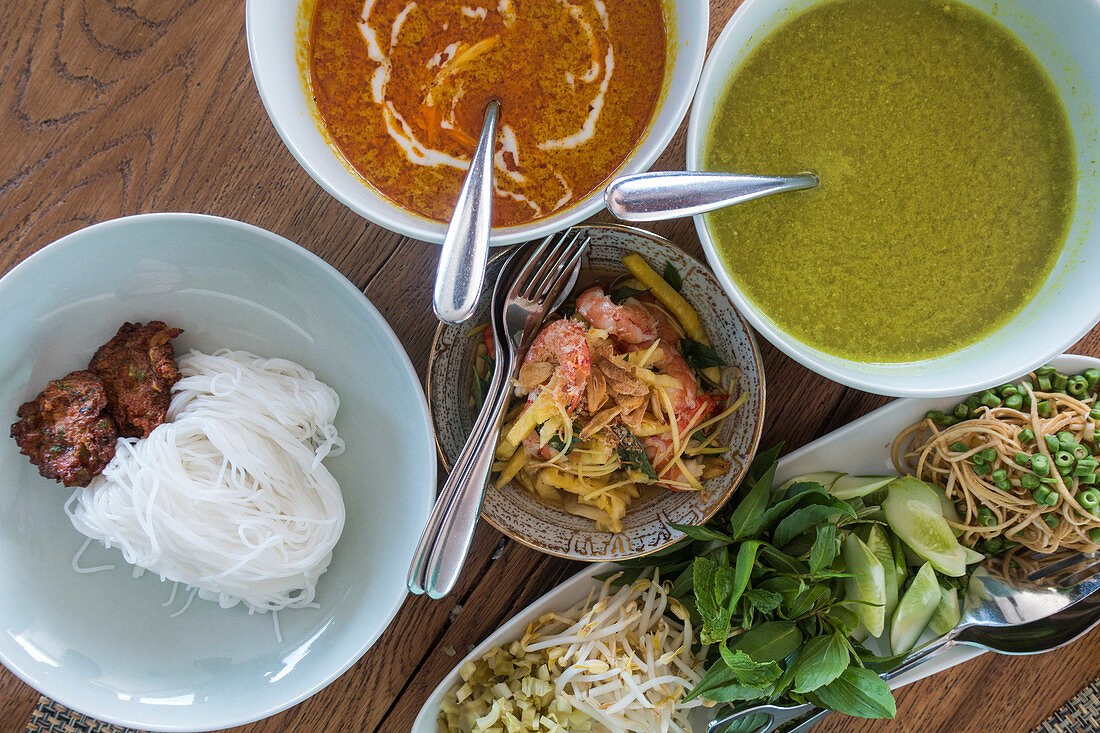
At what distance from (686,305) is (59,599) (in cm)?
155


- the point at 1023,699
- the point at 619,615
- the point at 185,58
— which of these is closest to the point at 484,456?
the point at 619,615

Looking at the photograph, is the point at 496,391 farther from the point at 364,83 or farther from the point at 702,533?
the point at 364,83

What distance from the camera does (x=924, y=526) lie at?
1672mm

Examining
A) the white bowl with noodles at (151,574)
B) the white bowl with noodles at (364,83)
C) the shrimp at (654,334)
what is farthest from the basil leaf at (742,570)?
the white bowl with noodles at (364,83)

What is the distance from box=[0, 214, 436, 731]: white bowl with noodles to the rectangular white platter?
279mm

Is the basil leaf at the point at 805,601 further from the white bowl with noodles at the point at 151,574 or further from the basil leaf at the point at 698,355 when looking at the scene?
the white bowl with noodles at the point at 151,574

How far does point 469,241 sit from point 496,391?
0.45 m

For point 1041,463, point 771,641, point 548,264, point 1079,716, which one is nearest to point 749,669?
point 771,641

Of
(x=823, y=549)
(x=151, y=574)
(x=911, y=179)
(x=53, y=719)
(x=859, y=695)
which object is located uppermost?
(x=911, y=179)

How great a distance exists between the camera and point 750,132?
55.4 inches

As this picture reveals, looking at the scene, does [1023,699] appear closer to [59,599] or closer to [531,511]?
[531,511]

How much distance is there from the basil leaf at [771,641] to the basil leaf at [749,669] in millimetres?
22

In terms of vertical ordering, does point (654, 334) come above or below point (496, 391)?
above

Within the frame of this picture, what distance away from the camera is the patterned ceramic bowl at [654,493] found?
5.36 ft
